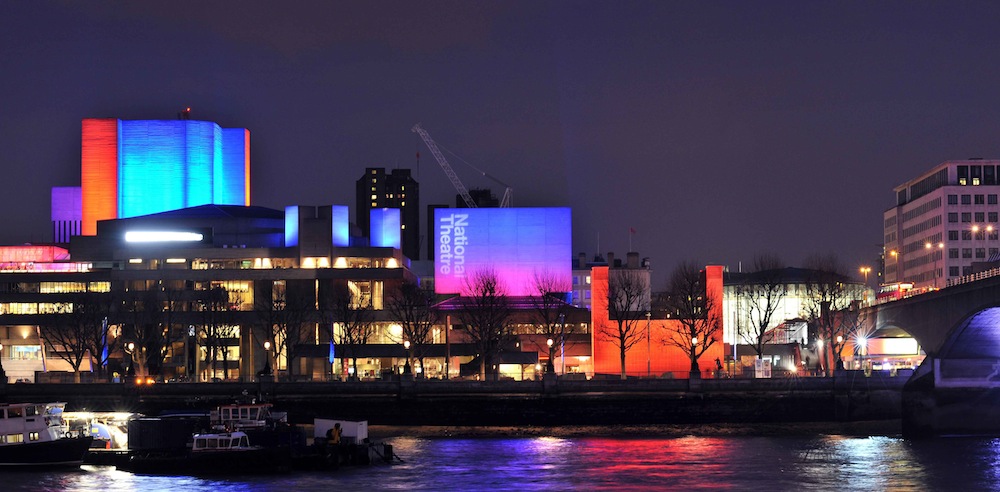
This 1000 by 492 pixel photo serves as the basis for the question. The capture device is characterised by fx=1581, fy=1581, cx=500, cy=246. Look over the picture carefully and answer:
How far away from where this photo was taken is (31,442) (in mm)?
107812

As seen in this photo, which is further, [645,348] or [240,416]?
[645,348]

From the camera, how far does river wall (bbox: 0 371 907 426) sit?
142 m

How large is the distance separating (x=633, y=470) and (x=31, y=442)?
134ft

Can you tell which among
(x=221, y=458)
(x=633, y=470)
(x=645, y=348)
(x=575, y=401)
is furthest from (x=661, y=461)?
(x=645, y=348)

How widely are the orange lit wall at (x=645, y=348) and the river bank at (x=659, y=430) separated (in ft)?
153

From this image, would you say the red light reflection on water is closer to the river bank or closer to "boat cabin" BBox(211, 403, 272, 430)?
the river bank

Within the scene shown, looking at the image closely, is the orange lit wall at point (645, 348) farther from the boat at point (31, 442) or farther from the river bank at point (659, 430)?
the boat at point (31, 442)

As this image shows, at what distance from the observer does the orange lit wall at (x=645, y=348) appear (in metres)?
192

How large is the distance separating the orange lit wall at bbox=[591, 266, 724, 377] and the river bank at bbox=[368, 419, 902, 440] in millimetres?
46683

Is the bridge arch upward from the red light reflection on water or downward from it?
upward

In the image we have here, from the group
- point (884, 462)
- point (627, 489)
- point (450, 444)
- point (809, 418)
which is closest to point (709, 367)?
point (809, 418)

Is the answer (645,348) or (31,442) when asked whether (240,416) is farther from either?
(645,348)

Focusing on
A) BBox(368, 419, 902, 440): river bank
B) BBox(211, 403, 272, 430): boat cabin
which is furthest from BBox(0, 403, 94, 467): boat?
BBox(368, 419, 902, 440): river bank

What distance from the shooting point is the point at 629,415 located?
143500mm
